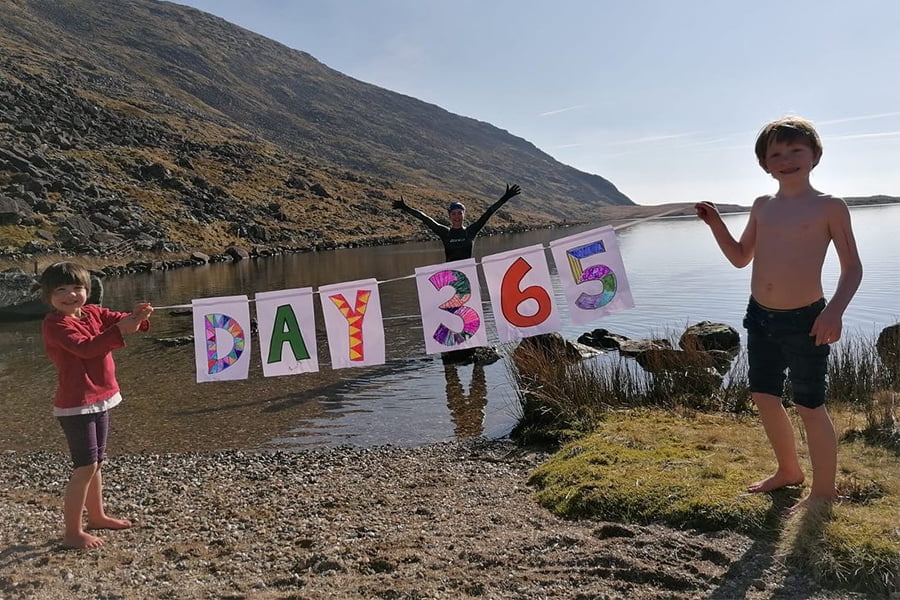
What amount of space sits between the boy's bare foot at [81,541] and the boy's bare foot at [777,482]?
5.39m

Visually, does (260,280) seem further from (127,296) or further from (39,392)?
(39,392)

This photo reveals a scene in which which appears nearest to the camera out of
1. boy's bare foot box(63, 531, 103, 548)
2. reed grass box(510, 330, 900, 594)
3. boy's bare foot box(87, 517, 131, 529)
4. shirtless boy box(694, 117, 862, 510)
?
reed grass box(510, 330, 900, 594)

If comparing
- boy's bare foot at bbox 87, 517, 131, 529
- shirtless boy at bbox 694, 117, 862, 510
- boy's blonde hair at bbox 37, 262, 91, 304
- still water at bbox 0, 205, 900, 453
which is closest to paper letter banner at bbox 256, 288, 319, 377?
still water at bbox 0, 205, 900, 453

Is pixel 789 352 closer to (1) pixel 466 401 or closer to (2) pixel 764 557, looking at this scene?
(2) pixel 764 557

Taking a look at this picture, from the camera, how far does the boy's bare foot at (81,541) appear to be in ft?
16.3

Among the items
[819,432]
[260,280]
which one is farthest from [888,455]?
[260,280]

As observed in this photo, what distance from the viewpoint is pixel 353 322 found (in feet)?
27.6

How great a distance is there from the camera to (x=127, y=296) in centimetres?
2980

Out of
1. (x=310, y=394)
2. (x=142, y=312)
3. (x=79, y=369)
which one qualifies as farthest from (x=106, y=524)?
(x=310, y=394)

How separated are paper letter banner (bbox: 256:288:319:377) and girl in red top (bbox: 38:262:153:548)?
3.03 m

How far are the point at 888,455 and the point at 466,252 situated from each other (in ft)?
24.3

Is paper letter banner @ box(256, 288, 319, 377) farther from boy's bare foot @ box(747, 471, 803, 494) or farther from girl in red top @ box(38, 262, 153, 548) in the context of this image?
boy's bare foot @ box(747, 471, 803, 494)

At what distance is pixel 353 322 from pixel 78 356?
3956mm

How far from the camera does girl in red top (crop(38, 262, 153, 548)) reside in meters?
4.77
